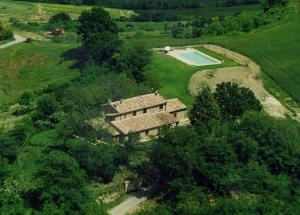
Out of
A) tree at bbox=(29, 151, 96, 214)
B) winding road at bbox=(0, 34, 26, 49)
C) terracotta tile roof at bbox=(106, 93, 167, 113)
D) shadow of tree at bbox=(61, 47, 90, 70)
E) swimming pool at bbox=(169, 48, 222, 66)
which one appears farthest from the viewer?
winding road at bbox=(0, 34, 26, 49)

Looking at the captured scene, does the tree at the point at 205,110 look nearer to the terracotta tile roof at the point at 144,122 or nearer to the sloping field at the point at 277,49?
the terracotta tile roof at the point at 144,122

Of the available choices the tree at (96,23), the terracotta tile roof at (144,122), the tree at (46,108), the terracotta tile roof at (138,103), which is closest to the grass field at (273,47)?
the tree at (96,23)

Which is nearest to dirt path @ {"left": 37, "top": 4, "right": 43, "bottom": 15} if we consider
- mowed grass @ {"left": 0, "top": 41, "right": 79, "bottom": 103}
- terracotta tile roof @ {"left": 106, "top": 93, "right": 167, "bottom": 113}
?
mowed grass @ {"left": 0, "top": 41, "right": 79, "bottom": 103}

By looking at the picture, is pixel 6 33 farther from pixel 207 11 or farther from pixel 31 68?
pixel 207 11

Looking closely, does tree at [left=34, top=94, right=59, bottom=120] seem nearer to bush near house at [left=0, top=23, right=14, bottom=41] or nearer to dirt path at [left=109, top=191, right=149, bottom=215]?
dirt path at [left=109, top=191, right=149, bottom=215]

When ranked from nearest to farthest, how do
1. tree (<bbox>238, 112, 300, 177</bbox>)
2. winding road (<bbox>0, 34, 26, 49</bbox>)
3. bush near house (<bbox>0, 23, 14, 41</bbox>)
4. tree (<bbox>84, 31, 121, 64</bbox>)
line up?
tree (<bbox>238, 112, 300, 177</bbox>)
tree (<bbox>84, 31, 121, 64</bbox>)
winding road (<bbox>0, 34, 26, 49</bbox>)
bush near house (<bbox>0, 23, 14, 41</bbox>)

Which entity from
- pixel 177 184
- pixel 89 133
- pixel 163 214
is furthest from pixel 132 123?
pixel 163 214
